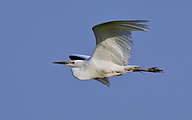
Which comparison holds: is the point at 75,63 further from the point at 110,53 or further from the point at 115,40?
the point at 115,40

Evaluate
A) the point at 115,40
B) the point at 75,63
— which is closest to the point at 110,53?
the point at 115,40

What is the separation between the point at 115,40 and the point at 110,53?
0.56 m

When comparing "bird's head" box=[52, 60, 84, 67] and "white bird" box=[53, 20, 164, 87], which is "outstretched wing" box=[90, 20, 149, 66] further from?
"bird's head" box=[52, 60, 84, 67]

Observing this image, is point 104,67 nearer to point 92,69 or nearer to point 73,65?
point 92,69

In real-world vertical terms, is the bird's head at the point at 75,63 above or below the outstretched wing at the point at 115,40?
below

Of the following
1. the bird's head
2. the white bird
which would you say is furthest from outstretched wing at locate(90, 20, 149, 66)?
the bird's head

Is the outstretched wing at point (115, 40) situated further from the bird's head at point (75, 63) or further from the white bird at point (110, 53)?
the bird's head at point (75, 63)

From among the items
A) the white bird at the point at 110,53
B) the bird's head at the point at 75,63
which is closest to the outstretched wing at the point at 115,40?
the white bird at the point at 110,53

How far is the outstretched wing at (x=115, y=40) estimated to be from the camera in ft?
31.2

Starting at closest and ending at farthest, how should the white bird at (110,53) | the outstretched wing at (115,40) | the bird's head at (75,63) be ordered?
the outstretched wing at (115,40) < the white bird at (110,53) < the bird's head at (75,63)

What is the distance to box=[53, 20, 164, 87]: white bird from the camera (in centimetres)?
964

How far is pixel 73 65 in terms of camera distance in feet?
38.0

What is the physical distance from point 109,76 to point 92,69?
60 centimetres

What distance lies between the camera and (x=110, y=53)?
→ 10.6 metres
